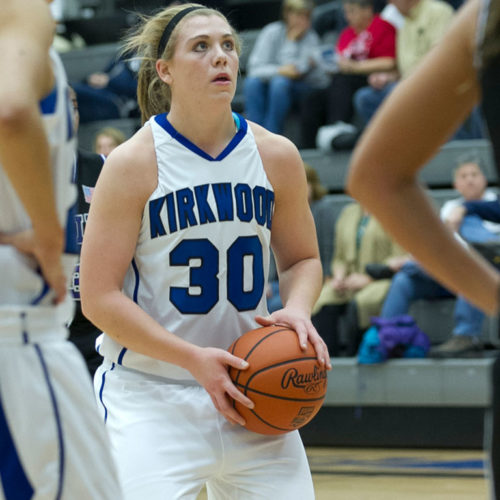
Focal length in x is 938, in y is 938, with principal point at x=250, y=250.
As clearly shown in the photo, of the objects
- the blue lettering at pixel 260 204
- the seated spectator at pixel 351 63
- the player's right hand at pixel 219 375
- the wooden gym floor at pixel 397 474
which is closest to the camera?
the player's right hand at pixel 219 375

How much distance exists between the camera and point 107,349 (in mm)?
2900

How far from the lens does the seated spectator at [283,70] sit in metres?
9.91

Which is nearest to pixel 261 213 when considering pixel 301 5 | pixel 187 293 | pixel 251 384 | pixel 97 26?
pixel 187 293

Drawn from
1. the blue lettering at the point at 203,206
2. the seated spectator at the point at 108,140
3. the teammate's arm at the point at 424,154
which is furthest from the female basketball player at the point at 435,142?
the seated spectator at the point at 108,140

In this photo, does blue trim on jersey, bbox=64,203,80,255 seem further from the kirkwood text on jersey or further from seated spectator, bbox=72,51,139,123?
seated spectator, bbox=72,51,139,123

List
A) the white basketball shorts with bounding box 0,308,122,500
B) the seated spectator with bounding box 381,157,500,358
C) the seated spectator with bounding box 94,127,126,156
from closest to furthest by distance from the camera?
the white basketball shorts with bounding box 0,308,122,500, the seated spectator with bounding box 94,127,126,156, the seated spectator with bounding box 381,157,500,358

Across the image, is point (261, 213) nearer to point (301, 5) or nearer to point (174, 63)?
point (174, 63)

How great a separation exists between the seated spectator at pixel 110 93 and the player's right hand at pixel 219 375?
879 centimetres

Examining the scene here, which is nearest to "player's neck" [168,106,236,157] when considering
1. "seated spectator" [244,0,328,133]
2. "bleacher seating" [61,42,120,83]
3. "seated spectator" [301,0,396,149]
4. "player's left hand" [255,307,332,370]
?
"player's left hand" [255,307,332,370]

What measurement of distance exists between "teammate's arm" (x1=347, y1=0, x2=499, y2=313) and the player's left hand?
126 cm

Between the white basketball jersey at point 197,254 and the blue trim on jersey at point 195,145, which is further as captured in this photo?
the blue trim on jersey at point 195,145

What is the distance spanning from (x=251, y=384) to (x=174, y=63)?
1.05 meters

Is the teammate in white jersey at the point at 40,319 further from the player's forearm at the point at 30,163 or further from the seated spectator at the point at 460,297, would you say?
the seated spectator at the point at 460,297

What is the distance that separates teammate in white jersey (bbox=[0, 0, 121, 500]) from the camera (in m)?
1.72
